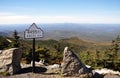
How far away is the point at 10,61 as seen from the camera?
57.1 ft

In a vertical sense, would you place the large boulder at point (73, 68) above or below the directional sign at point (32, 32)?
below

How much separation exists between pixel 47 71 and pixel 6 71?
3.06m

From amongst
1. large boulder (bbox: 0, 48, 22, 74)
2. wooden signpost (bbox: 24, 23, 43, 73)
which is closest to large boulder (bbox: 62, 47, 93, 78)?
wooden signpost (bbox: 24, 23, 43, 73)

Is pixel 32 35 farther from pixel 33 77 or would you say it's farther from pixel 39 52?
pixel 39 52

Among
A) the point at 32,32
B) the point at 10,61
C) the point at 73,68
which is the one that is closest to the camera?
the point at 73,68

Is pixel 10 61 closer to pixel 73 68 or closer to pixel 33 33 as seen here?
pixel 33 33

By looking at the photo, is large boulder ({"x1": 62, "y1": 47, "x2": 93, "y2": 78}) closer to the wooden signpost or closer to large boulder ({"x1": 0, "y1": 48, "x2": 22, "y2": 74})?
the wooden signpost

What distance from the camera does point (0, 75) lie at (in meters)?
16.8

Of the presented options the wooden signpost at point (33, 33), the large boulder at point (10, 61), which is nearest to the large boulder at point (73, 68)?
the wooden signpost at point (33, 33)

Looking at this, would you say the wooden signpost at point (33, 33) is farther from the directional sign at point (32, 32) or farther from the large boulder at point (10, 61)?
the large boulder at point (10, 61)

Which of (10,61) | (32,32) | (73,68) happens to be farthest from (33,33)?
(73,68)

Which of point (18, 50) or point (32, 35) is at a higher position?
point (32, 35)

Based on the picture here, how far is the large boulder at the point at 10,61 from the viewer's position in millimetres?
17250

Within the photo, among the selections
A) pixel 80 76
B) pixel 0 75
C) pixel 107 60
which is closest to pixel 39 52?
pixel 107 60
